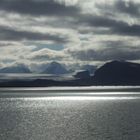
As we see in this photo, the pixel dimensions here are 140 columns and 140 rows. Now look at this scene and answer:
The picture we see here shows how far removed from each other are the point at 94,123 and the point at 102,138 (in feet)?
97.4

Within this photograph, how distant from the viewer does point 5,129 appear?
331 ft

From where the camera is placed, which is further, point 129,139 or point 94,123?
point 94,123

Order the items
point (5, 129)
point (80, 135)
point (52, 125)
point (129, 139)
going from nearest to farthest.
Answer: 1. point (129, 139)
2. point (80, 135)
3. point (5, 129)
4. point (52, 125)

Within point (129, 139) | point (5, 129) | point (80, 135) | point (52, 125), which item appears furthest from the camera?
point (52, 125)

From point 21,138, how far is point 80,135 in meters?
11.8

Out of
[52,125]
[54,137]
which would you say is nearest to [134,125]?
[52,125]

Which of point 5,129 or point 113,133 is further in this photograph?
point 5,129

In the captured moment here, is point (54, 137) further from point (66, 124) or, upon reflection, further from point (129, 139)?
point (66, 124)

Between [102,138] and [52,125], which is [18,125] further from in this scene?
[102,138]

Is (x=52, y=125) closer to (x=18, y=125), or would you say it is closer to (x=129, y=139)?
(x=18, y=125)

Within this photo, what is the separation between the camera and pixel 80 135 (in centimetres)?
8862

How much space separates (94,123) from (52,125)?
36.6 feet

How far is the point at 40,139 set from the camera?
83625 mm

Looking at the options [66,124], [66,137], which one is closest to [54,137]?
[66,137]
